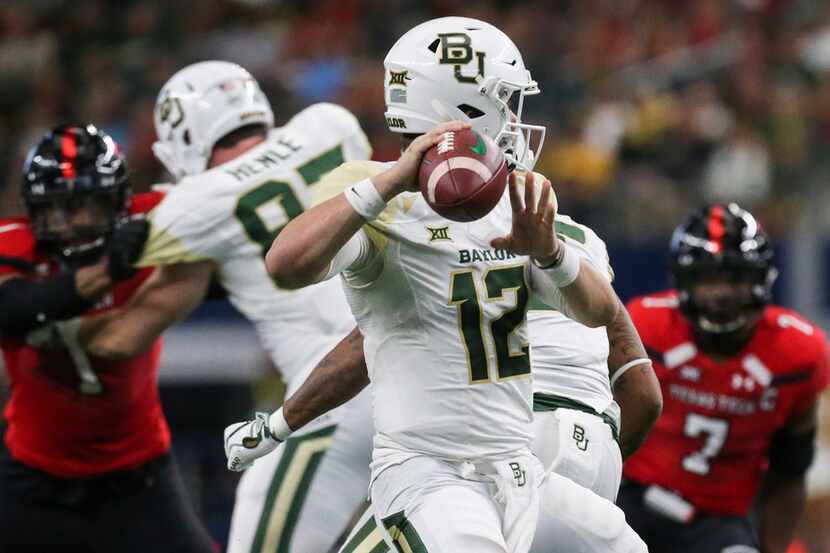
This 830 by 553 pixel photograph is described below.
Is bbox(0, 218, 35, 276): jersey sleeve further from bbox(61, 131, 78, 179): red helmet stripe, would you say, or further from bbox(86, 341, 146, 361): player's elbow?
bbox(86, 341, 146, 361): player's elbow

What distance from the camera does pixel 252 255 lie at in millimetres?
4910

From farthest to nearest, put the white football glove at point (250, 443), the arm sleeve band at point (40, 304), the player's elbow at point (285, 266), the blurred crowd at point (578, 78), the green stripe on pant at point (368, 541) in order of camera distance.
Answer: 1. the blurred crowd at point (578, 78)
2. the arm sleeve band at point (40, 304)
3. the white football glove at point (250, 443)
4. the green stripe on pant at point (368, 541)
5. the player's elbow at point (285, 266)

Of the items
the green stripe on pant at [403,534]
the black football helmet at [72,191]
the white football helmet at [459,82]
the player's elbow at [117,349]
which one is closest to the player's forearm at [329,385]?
the green stripe on pant at [403,534]

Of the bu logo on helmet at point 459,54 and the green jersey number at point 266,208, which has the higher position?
the bu logo on helmet at point 459,54

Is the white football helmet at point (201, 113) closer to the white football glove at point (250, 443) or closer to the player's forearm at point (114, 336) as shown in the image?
the player's forearm at point (114, 336)

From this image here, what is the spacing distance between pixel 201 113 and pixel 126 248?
0.67 meters

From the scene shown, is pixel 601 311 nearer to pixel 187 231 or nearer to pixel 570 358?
pixel 570 358

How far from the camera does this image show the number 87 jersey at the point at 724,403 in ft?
17.6

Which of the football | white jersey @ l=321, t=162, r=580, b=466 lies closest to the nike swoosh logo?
the football

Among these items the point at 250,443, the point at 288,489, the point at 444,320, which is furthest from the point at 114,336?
the point at 444,320

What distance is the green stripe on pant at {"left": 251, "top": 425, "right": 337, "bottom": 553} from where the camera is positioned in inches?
179

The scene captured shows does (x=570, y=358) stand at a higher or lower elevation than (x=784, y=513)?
higher

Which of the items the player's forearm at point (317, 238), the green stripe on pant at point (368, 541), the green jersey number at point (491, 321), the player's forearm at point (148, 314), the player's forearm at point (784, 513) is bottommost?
the player's forearm at point (784, 513)

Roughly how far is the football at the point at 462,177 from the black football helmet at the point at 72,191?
6.77ft
